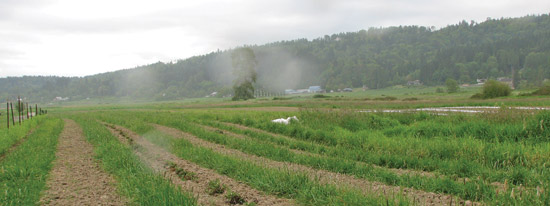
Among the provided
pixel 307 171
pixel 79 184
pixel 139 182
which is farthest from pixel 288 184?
pixel 79 184

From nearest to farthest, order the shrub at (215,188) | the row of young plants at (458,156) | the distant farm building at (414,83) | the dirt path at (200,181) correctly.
A: the dirt path at (200,181) → the shrub at (215,188) → the row of young plants at (458,156) → the distant farm building at (414,83)

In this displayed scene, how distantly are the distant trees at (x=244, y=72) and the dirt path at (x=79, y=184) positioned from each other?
242 ft

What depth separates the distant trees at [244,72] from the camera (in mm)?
84312

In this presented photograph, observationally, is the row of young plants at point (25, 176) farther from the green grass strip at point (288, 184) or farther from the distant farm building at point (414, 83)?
the distant farm building at point (414, 83)

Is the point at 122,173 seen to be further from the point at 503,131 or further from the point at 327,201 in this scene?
the point at 503,131

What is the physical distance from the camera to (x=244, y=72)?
84.8m

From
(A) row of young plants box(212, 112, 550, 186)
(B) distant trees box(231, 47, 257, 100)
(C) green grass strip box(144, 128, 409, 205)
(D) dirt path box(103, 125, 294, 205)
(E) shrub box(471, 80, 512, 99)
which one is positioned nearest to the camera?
(C) green grass strip box(144, 128, 409, 205)

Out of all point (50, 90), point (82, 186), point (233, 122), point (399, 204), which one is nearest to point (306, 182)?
point (399, 204)

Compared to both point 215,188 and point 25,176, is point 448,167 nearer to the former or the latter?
point 215,188

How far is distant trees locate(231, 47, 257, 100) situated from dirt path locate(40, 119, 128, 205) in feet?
242

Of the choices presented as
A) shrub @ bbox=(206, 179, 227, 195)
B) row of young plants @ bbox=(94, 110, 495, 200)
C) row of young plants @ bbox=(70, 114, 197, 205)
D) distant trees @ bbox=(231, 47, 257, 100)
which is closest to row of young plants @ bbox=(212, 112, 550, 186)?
row of young plants @ bbox=(94, 110, 495, 200)

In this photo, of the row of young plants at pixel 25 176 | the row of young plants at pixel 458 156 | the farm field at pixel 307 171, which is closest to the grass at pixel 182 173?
the farm field at pixel 307 171

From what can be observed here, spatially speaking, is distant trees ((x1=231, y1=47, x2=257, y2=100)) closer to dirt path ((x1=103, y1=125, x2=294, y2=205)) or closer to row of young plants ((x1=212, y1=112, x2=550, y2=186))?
row of young plants ((x1=212, y1=112, x2=550, y2=186))

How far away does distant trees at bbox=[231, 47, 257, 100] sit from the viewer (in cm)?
8431
